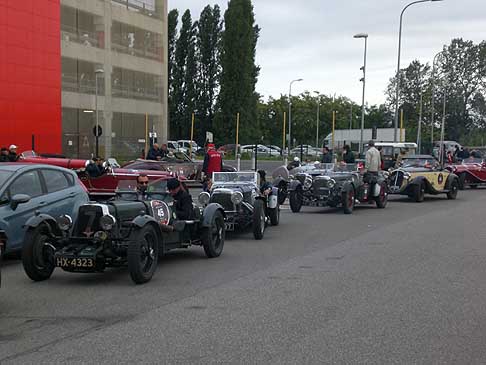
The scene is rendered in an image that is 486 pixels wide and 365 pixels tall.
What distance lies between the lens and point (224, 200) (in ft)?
41.6

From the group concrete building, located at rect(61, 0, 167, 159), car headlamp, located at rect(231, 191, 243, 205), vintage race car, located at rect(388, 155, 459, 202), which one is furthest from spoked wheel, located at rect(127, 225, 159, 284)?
concrete building, located at rect(61, 0, 167, 159)

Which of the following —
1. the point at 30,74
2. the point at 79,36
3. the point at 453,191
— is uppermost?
the point at 79,36

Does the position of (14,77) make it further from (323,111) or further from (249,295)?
(323,111)

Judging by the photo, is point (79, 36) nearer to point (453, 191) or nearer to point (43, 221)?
point (453, 191)

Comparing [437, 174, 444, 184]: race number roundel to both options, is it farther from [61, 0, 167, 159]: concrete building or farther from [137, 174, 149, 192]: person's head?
[61, 0, 167, 159]: concrete building

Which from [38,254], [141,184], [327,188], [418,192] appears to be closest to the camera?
[38,254]

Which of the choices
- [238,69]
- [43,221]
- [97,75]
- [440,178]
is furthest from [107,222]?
[238,69]

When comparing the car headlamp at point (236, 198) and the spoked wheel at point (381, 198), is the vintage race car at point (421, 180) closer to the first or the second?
the spoked wheel at point (381, 198)

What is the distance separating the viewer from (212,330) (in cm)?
621

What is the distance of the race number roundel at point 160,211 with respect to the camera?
950cm

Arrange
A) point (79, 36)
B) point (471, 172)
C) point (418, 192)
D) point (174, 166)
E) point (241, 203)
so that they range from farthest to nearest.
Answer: point (79, 36)
point (471, 172)
point (174, 166)
point (418, 192)
point (241, 203)

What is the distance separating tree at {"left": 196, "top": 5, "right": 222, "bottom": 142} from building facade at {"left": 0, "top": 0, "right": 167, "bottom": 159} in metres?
13.3

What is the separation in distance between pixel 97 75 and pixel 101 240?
135 ft

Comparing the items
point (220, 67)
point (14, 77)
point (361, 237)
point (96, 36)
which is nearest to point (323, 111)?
point (220, 67)
